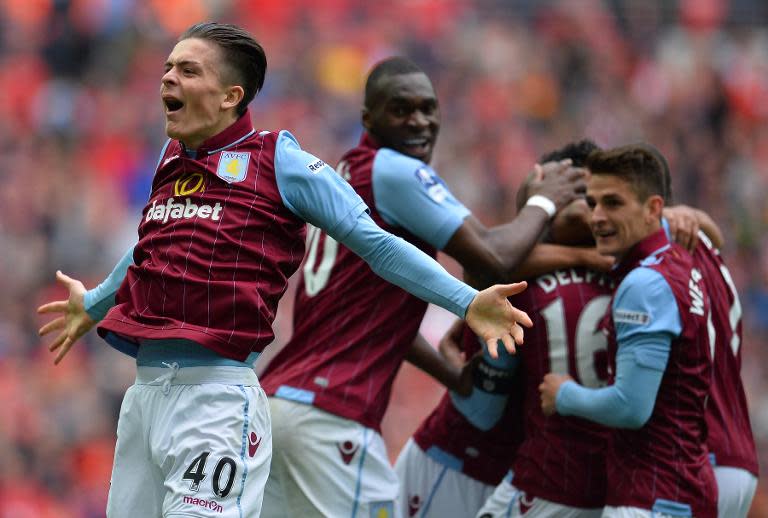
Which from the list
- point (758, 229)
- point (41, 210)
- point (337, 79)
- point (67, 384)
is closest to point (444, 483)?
point (67, 384)

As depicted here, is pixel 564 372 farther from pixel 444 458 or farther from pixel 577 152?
pixel 577 152

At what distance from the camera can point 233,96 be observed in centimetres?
557

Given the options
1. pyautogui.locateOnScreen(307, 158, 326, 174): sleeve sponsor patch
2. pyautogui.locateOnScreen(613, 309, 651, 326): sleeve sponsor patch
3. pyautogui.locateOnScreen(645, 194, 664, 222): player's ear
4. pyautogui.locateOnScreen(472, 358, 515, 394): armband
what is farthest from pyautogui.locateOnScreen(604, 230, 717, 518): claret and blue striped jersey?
pyautogui.locateOnScreen(307, 158, 326, 174): sleeve sponsor patch

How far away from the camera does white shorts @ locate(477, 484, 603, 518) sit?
6246 millimetres

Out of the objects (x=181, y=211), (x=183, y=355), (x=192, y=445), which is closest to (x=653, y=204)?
(x=181, y=211)

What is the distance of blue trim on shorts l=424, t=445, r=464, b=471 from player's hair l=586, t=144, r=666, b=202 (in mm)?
1709

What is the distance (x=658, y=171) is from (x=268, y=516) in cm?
235

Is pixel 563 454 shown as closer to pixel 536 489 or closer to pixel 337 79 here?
pixel 536 489

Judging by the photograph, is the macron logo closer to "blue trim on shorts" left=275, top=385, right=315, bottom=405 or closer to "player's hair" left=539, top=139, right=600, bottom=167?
"blue trim on shorts" left=275, top=385, right=315, bottom=405

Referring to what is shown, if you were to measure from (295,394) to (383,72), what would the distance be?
1.64 m

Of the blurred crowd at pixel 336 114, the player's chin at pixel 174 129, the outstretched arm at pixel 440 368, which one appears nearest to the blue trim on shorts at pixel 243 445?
the player's chin at pixel 174 129

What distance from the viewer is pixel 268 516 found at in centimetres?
620

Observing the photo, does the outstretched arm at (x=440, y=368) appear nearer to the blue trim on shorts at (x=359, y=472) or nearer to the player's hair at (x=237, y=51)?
the blue trim on shorts at (x=359, y=472)

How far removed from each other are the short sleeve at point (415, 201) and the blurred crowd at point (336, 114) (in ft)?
23.3
